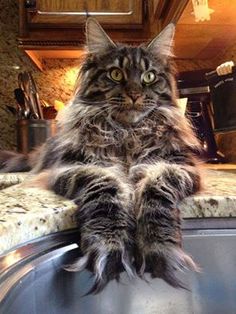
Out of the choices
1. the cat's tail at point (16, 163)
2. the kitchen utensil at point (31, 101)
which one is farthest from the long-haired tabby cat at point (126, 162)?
the kitchen utensil at point (31, 101)

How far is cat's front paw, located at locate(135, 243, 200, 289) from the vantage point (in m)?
0.60

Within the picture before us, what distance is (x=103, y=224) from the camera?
62cm

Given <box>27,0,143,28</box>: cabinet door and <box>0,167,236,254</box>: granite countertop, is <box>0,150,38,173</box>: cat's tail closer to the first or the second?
<box>27,0,143,28</box>: cabinet door

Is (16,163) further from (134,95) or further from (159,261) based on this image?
(159,261)

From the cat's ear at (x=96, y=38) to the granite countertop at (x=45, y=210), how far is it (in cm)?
53

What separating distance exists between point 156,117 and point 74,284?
53 centimetres

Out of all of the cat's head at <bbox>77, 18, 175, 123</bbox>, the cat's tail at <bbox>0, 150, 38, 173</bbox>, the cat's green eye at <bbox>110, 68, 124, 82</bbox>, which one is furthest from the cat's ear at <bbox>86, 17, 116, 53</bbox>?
the cat's tail at <bbox>0, 150, 38, 173</bbox>

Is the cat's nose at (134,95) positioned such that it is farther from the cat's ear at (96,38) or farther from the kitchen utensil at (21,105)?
the kitchen utensil at (21,105)

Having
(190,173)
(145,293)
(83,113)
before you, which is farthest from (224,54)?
(145,293)

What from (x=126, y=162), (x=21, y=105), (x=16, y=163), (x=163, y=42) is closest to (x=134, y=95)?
(x=126, y=162)

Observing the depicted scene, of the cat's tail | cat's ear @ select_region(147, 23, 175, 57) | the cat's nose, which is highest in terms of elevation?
cat's ear @ select_region(147, 23, 175, 57)

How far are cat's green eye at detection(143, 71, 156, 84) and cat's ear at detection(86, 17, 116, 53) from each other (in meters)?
0.15

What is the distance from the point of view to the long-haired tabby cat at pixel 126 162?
606mm

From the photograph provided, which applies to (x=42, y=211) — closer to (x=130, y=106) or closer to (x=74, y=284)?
(x=74, y=284)
